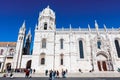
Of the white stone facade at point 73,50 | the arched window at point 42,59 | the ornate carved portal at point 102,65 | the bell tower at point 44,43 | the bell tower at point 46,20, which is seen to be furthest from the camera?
the bell tower at point 46,20

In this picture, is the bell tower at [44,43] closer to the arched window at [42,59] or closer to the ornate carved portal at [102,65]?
the arched window at [42,59]

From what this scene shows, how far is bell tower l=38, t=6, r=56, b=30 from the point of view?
3458 cm

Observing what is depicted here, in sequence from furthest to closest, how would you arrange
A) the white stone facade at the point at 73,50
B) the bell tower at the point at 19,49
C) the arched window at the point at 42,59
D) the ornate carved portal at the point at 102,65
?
1. the bell tower at the point at 19,49
2. the arched window at the point at 42,59
3. the ornate carved portal at the point at 102,65
4. the white stone facade at the point at 73,50

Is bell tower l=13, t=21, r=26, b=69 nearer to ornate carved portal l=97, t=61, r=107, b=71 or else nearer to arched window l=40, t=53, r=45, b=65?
arched window l=40, t=53, r=45, b=65

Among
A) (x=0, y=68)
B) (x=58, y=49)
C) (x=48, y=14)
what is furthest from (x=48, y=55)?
(x=0, y=68)

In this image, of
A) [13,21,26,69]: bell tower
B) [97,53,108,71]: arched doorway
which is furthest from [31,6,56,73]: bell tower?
[97,53,108,71]: arched doorway

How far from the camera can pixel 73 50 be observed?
30375mm

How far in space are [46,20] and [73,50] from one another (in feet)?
43.4

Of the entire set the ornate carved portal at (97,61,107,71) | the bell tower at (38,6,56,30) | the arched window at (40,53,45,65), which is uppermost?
the bell tower at (38,6,56,30)

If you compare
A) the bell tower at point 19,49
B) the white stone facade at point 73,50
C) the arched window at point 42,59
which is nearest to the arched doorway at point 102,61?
the white stone facade at point 73,50

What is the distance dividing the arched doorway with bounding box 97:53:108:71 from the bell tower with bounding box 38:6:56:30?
1642 cm

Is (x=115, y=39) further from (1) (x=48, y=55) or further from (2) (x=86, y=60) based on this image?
(1) (x=48, y=55)

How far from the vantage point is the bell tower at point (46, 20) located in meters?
34.6

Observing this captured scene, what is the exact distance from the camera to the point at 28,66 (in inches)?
1325
